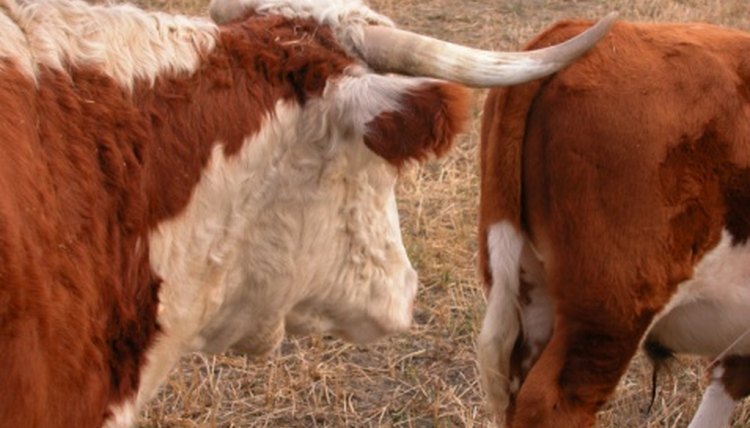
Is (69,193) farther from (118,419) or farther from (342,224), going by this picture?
(342,224)

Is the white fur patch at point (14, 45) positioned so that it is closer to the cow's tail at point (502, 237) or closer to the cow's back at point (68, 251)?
the cow's back at point (68, 251)

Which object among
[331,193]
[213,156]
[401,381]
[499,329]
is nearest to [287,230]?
[331,193]

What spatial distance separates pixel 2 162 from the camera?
2.24 metres

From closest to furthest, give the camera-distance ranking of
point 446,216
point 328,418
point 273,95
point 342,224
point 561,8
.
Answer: point 273,95
point 342,224
point 328,418
point 446,216
point 561,8

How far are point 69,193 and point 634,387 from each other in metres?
2.97

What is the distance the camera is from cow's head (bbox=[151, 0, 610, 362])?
2.68 meters

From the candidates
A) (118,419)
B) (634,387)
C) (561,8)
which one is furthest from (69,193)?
(561,8)

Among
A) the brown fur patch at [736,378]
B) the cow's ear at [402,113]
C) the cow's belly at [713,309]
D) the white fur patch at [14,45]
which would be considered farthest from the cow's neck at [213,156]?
the brown fur patch at [736,378]

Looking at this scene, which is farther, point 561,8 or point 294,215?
point 561,8

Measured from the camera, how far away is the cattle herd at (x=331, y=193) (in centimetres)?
238

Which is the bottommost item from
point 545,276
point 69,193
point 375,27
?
point 545,276

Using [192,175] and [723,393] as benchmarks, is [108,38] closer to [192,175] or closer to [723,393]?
[192,175]

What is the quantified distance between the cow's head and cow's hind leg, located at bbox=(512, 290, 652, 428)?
0.79 metres

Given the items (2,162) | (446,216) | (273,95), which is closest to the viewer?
(2,162)
